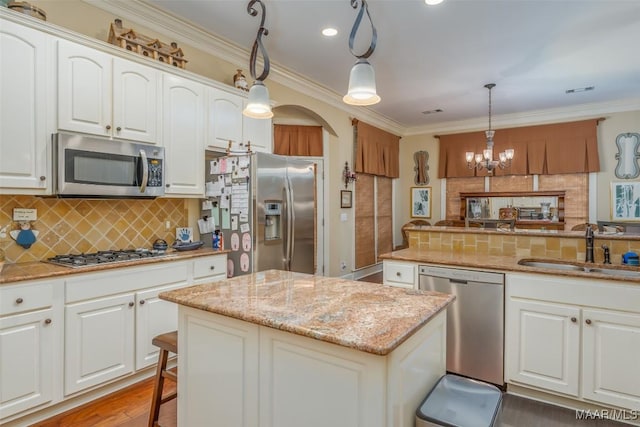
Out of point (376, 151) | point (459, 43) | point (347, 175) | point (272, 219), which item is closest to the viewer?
point (272, 219)

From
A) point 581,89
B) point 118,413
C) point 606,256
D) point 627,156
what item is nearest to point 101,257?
point 118,413

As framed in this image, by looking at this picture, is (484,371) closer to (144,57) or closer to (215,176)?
(215,176)

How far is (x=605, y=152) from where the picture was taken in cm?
571

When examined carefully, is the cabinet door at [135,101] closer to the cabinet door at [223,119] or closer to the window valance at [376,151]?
the cabinet door at [223,119]

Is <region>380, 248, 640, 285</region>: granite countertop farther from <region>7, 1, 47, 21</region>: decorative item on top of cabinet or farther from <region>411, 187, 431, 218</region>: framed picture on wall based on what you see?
<region>411, 187, 431, 218</region>: framed picture on wall

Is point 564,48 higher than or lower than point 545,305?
higher

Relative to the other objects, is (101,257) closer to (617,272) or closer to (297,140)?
(297,140)

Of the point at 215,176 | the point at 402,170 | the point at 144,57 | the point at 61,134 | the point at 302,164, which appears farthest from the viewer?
the point at 402,170

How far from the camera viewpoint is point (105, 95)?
8.22 feet

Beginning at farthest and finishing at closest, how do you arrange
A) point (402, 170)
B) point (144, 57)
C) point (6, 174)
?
point (402, 170) < point (144, 57) < point (6, 174)

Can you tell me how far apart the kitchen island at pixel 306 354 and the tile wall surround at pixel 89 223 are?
1472 millimetres

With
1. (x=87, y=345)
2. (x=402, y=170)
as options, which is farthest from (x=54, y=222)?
(x=402, y=170)

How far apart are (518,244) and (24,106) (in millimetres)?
3727

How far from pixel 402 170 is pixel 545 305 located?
5434mm
